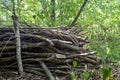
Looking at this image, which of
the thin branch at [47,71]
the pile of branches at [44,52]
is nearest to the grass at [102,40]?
the pile of branches at [44,52]

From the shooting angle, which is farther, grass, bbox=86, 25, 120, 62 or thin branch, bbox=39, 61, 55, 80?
grass, bbox=86, 25, 120, 62

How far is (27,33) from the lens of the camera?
374cm

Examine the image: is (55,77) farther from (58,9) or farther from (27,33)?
(58,9)

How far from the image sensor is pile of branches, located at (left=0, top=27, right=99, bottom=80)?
3570 mm

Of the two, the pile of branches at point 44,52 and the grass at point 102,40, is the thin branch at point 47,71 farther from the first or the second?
the grass at point 102,40

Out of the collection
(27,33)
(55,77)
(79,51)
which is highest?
(27,33)

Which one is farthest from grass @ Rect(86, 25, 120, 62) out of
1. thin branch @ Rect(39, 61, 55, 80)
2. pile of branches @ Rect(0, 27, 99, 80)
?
thin branch @ Rect(39, 61, 55, 80)

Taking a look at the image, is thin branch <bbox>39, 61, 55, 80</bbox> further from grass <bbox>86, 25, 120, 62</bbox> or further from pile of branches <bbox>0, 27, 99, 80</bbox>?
grass <bbox>86, 25, 120, 62</bbox>

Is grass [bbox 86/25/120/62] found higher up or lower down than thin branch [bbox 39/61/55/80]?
higher up

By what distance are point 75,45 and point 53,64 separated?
44 cm

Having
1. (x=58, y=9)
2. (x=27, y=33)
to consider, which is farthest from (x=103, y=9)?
(x=27, y=33)

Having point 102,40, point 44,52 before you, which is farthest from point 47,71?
point 102,40

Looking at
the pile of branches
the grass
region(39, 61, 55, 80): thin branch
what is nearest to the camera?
region(39, 61, 55, 80): thin branch

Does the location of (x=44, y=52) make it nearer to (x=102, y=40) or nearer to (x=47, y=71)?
(x=47, y=71)
